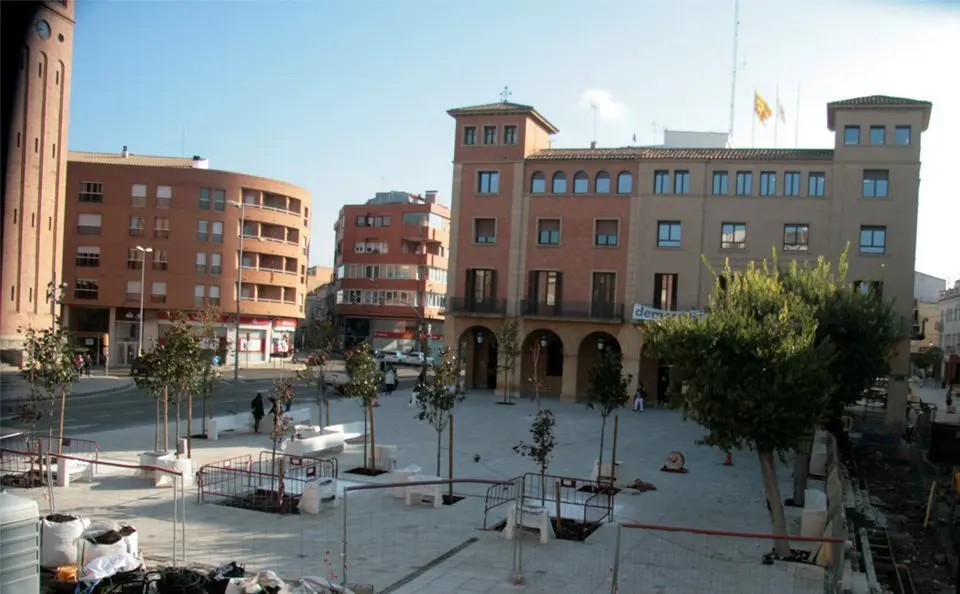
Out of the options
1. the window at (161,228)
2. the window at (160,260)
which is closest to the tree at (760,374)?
the window at (160,260)

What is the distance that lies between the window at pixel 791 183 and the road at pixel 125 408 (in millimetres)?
25543

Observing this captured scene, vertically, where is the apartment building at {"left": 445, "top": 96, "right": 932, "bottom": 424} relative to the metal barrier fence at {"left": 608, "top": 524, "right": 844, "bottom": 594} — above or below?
above

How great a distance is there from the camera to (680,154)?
136 ft

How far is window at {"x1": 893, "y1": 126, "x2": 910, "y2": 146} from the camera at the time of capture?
37531mm

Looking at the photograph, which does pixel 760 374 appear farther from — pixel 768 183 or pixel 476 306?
pixel 476 306

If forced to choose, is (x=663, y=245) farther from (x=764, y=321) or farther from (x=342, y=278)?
(x=342, y=278)

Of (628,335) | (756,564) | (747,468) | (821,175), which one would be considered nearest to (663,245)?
(628,335)

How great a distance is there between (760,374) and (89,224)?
56.7 metres

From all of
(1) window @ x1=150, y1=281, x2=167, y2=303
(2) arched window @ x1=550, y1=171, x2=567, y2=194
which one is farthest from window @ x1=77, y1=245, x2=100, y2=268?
(2) arched window @ x1=550, y1=171, x2=567, y2=194

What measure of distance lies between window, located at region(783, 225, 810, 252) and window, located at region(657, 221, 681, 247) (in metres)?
5.15

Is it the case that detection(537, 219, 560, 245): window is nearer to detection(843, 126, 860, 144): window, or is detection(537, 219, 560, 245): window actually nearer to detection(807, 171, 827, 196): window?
detection(807, 171, 827, 196): window

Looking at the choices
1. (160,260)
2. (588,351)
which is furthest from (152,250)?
(588,351)

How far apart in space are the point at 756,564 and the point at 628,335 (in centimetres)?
2952

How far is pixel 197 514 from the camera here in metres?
14.1
